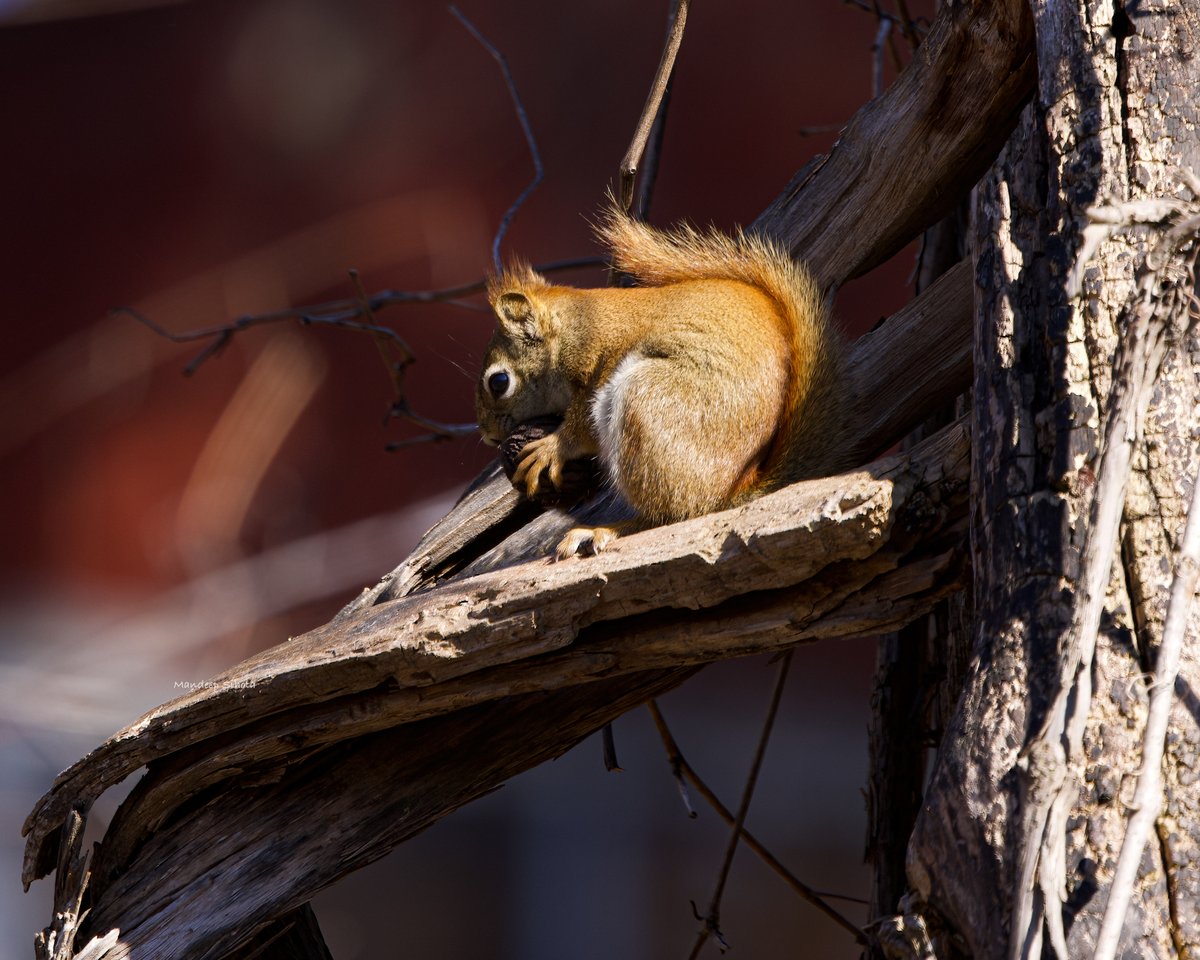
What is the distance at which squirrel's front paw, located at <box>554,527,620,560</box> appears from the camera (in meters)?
1.21

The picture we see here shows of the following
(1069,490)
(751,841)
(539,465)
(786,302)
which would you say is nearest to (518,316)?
(539,465)

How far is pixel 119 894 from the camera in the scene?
133 cm

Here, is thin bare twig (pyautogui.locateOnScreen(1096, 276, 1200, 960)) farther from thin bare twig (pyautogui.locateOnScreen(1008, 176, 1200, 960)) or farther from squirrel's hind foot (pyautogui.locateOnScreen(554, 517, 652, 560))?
squirrel's hind foot (pyautogui.locateOnScreen(554, 517, 652, 560))

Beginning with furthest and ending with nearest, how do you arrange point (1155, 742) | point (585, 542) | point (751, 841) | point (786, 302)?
point (751, 841), point (786, 302), point (585, 542), point (1155, 742)

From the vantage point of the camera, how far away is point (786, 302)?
52.8 inches

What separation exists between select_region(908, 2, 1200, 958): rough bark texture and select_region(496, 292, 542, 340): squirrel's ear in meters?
0.71

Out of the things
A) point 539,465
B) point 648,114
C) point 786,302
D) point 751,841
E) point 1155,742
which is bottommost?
point 751,841

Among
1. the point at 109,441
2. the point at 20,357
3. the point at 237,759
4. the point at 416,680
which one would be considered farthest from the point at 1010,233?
the point at 20,357

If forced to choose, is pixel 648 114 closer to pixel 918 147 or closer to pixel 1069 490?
pixel 918 147

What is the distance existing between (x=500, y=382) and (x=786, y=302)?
0.45 meters

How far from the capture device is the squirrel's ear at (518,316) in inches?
63.4

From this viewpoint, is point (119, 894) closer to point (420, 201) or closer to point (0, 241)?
point (420, 201)

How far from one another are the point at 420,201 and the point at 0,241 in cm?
96

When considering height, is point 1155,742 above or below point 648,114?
below
